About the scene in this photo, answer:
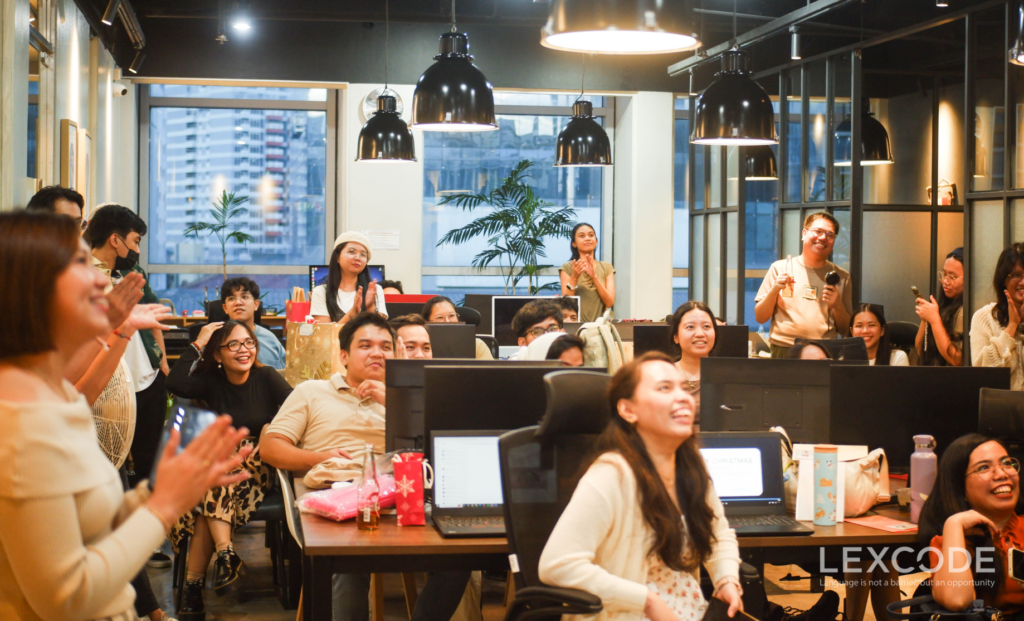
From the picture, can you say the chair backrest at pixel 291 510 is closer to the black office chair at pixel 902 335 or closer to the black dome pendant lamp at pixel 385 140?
the black dome pendant lamp at pixel 385 140

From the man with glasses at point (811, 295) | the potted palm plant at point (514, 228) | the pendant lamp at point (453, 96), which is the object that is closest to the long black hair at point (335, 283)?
the pendant lamp at point (453, 96)

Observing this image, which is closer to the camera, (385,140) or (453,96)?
(453,96)

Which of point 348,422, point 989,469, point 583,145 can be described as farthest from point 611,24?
point 583,145

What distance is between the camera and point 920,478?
3084 mm

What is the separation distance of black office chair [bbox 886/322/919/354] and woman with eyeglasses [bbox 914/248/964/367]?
8 cm

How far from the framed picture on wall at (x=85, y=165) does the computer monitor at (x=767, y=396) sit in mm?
4972

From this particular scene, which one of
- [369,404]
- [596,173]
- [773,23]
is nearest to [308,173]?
[596,173]

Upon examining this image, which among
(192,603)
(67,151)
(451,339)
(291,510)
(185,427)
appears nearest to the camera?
(185,427)

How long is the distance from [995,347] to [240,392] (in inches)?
136

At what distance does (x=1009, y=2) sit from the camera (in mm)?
5953

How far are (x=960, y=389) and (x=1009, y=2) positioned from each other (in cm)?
377

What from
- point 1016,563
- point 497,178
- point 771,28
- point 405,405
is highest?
point 771,28

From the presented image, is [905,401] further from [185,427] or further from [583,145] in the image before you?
[583,145]

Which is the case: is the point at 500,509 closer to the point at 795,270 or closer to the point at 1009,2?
the point at 795,270
